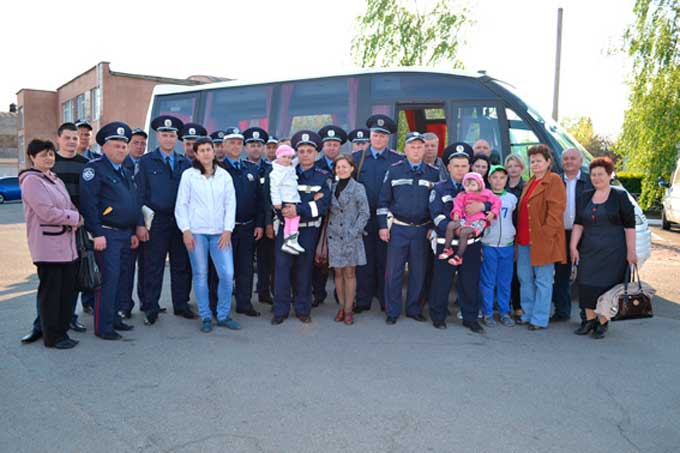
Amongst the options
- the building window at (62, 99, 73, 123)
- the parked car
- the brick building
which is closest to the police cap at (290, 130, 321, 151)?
the parked car

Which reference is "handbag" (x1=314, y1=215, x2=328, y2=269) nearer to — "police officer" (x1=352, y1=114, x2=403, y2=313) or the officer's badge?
"police officer" (x1=352, y1=114, x2=403, y2=313)

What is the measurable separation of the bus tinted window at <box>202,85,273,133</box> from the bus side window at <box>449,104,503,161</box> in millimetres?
3261

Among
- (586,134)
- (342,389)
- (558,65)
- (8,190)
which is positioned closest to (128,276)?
(342,389)

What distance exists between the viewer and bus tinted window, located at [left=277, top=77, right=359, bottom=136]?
26.2 ft

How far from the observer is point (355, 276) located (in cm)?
580

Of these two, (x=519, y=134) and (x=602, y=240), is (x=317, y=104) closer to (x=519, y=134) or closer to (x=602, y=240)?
(x=519, y=134)

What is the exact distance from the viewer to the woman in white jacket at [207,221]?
518cm

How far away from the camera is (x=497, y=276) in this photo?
18.5 feet

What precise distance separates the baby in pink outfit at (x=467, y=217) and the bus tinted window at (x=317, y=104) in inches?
122

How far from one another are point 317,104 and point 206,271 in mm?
3976

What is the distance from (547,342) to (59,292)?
4616 mm

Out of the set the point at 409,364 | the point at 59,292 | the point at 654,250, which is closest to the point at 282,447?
the point at 409,364

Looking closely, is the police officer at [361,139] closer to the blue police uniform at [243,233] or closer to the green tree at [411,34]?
the blue police uniform at [243,233]

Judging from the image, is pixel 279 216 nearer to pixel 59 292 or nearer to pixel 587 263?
pixel 59 292
